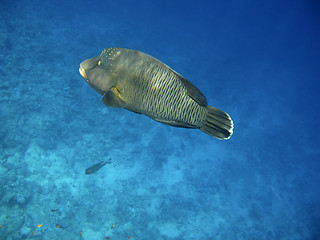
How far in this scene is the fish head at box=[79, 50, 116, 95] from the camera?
2707 millimetres

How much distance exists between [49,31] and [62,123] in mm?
9640

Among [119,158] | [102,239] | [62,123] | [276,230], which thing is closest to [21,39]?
[62,123]

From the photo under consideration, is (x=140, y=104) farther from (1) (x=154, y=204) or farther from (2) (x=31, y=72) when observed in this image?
(2) (x=31, y=72)

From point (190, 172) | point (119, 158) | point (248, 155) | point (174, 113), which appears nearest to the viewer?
point (174, 113)

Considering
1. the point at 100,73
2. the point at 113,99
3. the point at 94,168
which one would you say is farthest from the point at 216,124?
the point at 94,168

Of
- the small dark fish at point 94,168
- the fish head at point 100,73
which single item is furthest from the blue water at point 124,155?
the fish head at point 100,73

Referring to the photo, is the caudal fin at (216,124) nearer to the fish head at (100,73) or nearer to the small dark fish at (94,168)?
the fish head at (100,73)

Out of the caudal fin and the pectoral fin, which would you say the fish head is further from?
the caudal fin

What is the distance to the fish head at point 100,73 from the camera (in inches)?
107

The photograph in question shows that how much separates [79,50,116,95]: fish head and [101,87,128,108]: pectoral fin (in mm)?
146

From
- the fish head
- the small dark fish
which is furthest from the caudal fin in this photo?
the small dark fish

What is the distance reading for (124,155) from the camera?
11.5m

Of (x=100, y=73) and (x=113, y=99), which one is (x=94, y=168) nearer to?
(x=100, y=73)

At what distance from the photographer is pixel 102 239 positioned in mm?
8875
